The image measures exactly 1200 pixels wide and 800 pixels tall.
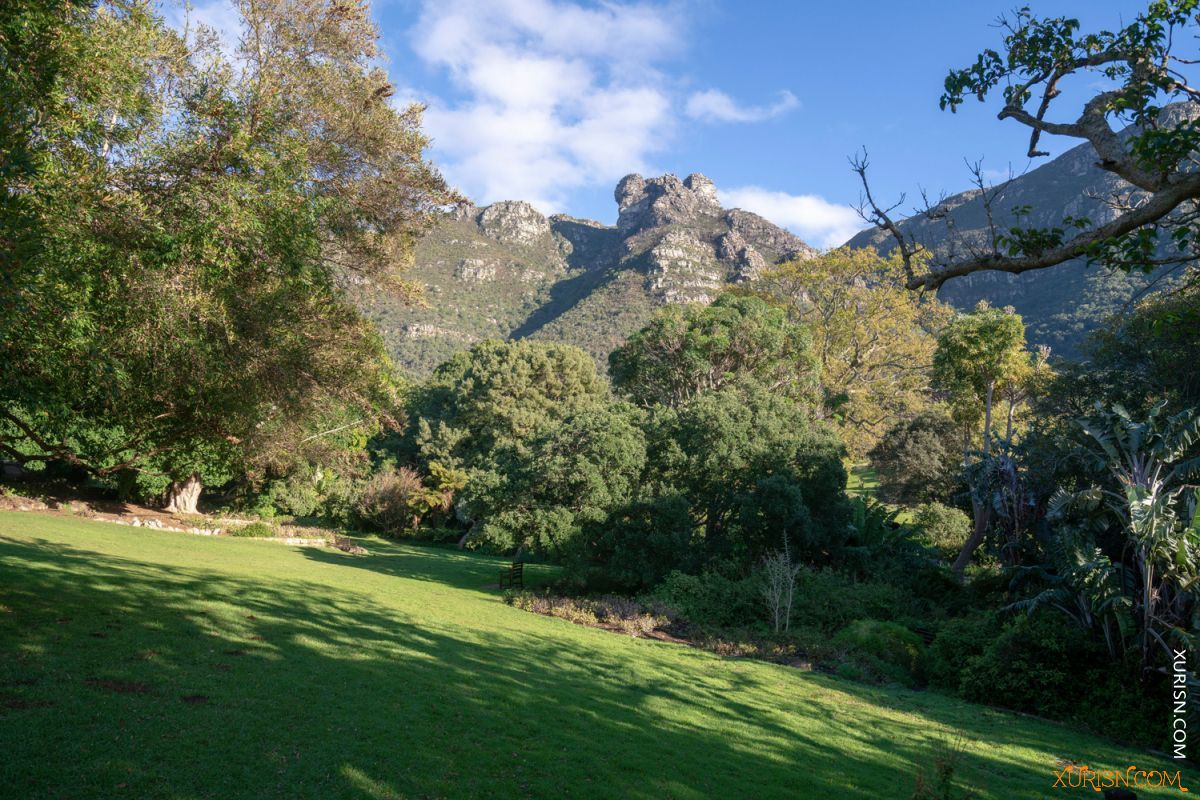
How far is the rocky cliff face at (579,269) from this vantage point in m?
91.9

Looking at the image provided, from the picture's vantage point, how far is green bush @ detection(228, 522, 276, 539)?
2741 cm

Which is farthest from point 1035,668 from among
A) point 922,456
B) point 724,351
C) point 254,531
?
point 254,531

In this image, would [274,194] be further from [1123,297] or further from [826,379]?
[1123,297]

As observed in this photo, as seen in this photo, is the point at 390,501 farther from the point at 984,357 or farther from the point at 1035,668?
the point at 1035,668

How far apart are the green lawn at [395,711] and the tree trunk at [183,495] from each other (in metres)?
18.9

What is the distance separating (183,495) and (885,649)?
32.6 m

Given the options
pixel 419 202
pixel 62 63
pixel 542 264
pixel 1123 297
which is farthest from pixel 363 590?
pixel 542 264

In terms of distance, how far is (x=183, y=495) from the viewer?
32.5 metres

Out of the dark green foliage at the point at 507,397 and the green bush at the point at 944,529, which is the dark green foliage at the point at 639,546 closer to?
the green bush at the point at 944,529

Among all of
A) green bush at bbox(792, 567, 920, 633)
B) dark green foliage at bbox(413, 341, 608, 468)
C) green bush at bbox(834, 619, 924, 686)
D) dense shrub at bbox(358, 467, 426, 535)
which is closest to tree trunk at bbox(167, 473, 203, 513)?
dense shrub at bbox(358, 467, 426, 535)

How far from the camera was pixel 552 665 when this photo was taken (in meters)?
11.4

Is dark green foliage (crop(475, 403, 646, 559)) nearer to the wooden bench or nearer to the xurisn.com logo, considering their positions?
the wooden bench

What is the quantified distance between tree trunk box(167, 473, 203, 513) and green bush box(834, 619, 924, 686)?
30626 mm

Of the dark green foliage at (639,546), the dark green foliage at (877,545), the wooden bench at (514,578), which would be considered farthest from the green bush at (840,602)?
the wooden bench at (514,578)
